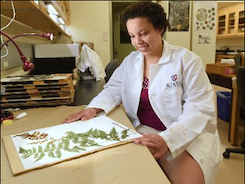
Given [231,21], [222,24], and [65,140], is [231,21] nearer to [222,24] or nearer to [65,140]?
[222,24]

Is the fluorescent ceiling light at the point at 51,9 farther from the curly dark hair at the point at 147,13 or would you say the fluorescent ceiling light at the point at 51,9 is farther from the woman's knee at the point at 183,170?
the woman's knee at the point at 183,170

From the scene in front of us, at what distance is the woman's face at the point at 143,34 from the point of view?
31.6 inches

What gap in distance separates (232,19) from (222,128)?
417 centimetres

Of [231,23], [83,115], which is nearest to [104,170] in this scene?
[83,115]

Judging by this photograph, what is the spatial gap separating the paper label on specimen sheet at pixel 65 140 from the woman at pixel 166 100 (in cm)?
9

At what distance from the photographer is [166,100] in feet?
2.74

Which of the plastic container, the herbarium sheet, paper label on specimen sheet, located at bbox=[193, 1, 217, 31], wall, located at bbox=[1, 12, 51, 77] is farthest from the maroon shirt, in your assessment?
the plastic container

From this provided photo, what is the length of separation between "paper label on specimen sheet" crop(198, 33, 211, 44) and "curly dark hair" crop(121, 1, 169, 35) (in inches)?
48.5

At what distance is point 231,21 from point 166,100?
5672mm

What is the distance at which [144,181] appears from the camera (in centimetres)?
40

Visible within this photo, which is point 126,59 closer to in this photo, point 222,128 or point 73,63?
point 73,63

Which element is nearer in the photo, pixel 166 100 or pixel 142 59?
pixel 166 100

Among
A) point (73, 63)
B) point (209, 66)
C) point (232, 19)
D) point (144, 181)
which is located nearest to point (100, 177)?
point (144, 181)

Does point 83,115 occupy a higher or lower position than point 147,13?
lower
